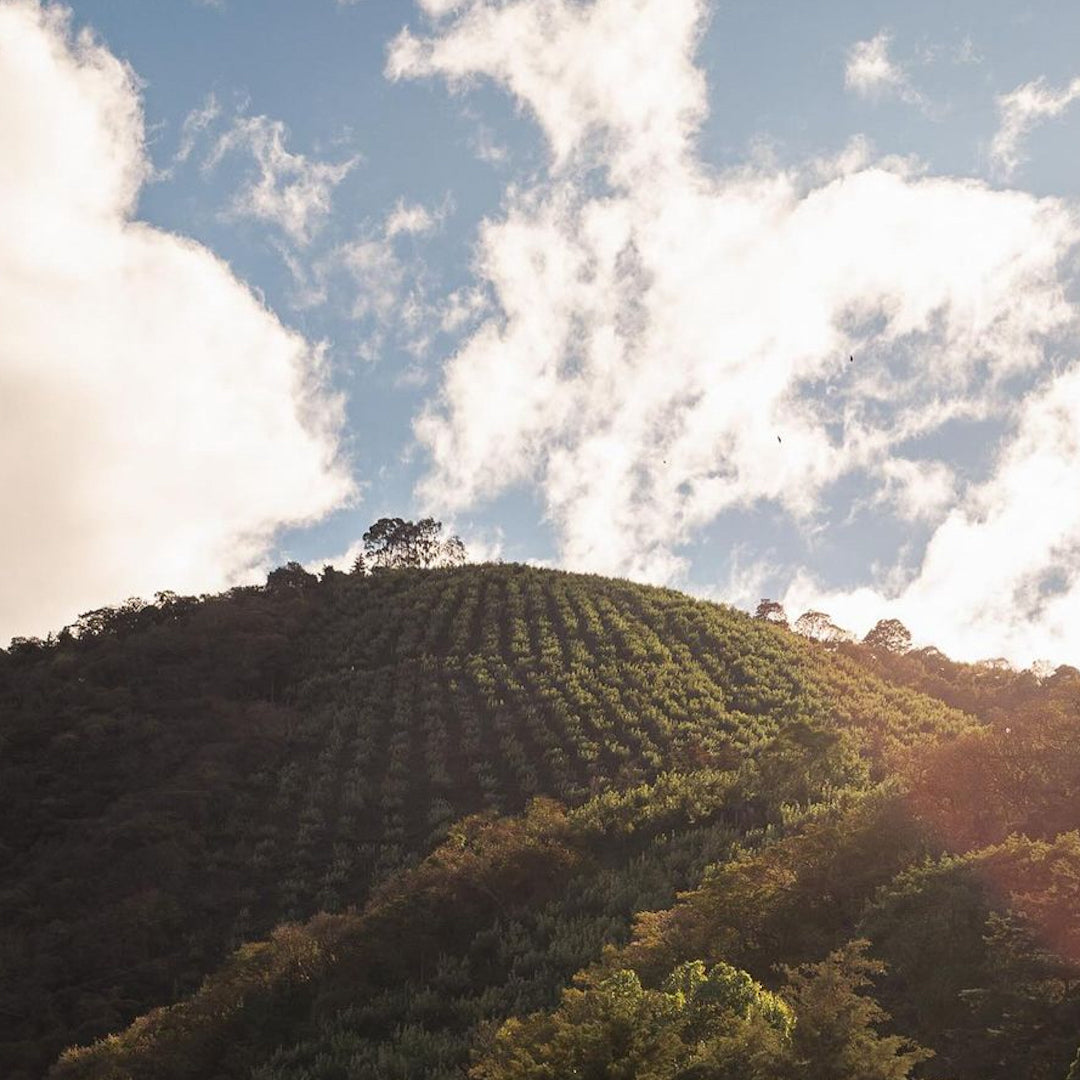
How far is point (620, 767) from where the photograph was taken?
122ft

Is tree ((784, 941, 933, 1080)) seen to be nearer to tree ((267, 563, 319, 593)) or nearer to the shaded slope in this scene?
the shaded slope

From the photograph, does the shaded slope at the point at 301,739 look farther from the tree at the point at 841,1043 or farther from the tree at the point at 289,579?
the tree at the point at 841,1043

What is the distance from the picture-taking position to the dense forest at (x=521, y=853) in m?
11.4

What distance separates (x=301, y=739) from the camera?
43.4 m

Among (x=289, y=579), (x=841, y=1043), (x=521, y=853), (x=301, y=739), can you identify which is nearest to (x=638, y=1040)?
(x=841, y=1043)

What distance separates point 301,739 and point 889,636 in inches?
2242

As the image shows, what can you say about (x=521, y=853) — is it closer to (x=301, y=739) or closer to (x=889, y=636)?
(x=301, y=739)

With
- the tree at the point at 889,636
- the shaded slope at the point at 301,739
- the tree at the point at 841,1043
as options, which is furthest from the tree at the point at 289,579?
the tree at the point at 841,1043

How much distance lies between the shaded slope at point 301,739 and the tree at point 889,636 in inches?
659

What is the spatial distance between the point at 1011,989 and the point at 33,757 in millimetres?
43017

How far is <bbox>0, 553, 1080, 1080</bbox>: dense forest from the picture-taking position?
1142 cm

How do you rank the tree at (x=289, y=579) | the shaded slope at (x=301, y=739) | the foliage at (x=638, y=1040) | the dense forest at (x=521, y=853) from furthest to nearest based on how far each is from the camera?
1. the tree at (x=289, y=579)
2. the shaded slope at (x=301, y=739)
3. the dense forest at (x=521, y=853)
4. the foliage at (x=638, y=1040)

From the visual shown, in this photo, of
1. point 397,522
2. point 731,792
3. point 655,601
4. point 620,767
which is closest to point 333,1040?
point 731,792

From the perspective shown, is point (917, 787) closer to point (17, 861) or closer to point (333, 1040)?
point (333, 1040)
